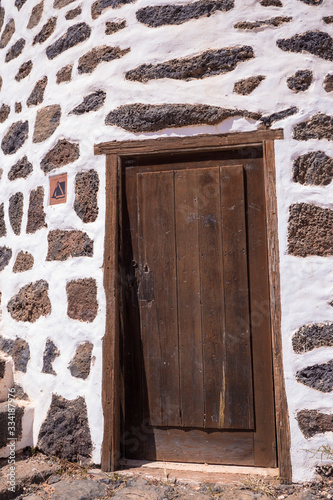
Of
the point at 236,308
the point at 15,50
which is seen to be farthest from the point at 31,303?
the point at 15,50

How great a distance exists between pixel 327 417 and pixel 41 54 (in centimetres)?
280

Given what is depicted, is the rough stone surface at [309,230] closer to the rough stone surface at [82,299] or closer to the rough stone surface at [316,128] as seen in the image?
the rough stone surface at [316,128]

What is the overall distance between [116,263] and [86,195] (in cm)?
46

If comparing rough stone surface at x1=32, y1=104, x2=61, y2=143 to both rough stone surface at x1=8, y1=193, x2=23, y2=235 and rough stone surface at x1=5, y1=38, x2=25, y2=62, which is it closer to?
rough stone surface at x1=8, y1=193, x2=23, y2=235

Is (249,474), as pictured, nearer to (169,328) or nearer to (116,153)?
(169,328)

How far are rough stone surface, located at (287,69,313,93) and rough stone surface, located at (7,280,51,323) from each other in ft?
5.96

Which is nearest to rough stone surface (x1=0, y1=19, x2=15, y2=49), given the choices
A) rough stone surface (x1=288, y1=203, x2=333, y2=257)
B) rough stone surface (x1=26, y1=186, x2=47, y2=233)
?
rough stone surface (x1=26, y1=186, x2=47, y2=233)

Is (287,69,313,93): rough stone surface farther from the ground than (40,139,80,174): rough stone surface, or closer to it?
farther from the ground

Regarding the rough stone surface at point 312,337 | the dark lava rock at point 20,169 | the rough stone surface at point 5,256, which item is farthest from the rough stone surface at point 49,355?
the rough stone surface at point 312,337

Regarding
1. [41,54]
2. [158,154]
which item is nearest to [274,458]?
[158,154]

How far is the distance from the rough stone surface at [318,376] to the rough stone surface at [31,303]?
1491mm

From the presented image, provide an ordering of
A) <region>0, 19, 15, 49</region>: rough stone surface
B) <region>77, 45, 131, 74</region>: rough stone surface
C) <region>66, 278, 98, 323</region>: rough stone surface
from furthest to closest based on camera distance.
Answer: <region>0, 19, 15, 49</region>: rough stone surface < <region>77, 45, 131, 74</region>: rough stone surface < <region>66, 278, 98, 323</region>: rough stone surface

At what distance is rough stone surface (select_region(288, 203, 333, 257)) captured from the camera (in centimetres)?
241

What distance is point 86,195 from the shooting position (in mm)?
2766
